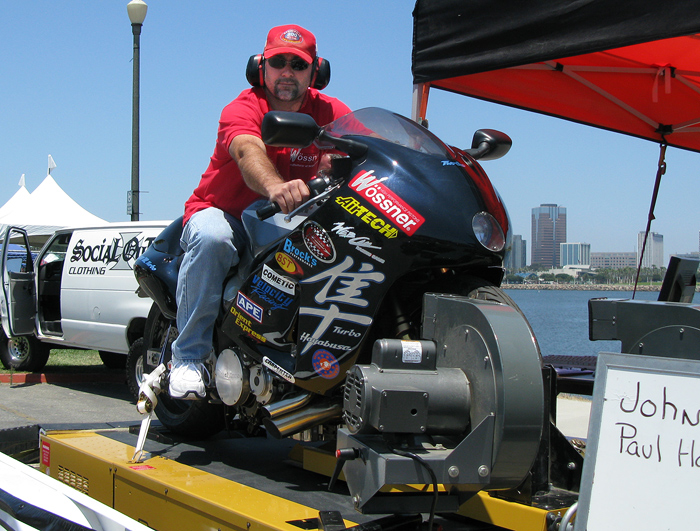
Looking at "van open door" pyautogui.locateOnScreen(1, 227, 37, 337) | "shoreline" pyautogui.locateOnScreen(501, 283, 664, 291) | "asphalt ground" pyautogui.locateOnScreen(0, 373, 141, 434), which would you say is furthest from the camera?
"van open door" pyautogui.locateOnScreen(1, 227, 37, 337)

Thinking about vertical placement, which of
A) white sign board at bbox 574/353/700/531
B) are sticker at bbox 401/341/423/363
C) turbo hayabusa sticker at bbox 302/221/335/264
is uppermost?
turbo hayabusa sticker at bbox 302/221/335/264

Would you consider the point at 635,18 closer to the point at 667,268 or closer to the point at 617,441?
the point at 667,268

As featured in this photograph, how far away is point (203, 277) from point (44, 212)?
15.9 meters

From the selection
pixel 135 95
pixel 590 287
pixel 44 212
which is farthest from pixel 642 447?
pixel 44 212

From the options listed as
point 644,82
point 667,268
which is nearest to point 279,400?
point 667,268

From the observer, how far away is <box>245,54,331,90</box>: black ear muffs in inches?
132

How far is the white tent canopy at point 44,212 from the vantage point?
16.8 meters

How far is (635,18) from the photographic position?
3.79 metres

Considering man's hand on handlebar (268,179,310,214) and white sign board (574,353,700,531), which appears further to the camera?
man's hand on handlebar (268,179,310,214)

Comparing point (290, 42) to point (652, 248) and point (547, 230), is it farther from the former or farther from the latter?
point (547, 230)

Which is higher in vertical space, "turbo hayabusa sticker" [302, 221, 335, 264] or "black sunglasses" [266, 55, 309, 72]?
"black sunglasses" [266, 55, 309, 72]

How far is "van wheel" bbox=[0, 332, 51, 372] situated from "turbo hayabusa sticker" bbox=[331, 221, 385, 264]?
833cm

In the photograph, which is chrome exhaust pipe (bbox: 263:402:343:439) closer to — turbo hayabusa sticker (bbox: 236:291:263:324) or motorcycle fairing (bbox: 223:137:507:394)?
motorcycle fairing (bbox: 223:137:507:394)

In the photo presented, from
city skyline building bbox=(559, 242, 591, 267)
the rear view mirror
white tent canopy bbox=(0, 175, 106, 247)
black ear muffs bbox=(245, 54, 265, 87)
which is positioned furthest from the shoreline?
white tent canopy bbox=(0, 175, 106, 247)
